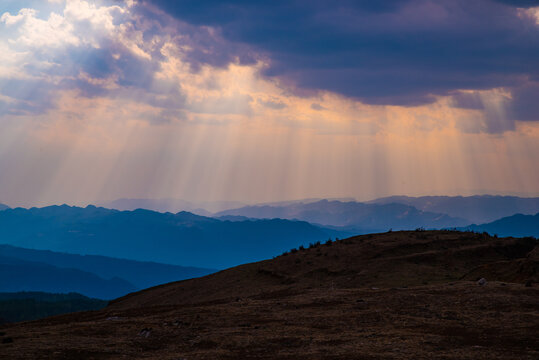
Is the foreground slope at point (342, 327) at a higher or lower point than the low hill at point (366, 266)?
lower

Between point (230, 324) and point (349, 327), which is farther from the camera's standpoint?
point (230, 324)

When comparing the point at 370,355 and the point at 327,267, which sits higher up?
the point at 327,267

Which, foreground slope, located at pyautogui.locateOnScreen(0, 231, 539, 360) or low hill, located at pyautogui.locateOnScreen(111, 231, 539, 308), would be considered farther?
low hill, located at pyautogui.locateOnScreen(111, 231, 539, 308)

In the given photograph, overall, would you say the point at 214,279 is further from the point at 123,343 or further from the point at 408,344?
the point at 408,344

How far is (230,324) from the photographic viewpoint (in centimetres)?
2483

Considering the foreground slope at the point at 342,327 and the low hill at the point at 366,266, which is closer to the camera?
Answer: the foreground slope at the point at 342,327

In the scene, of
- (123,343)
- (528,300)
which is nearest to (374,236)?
(528,300)

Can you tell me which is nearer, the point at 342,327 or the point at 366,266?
the point at 342,327

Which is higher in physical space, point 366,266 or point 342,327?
point 366,266

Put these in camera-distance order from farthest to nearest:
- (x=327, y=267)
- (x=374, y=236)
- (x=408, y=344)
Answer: (x=374, y=236)
(x=327, y=267)
(x=408, y=344)

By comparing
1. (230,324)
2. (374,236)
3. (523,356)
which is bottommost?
(523,356)

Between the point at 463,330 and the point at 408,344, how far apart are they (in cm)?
380

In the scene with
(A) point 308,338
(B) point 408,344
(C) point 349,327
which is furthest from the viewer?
(C) point 349,327

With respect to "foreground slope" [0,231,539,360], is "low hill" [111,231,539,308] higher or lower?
higher
